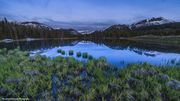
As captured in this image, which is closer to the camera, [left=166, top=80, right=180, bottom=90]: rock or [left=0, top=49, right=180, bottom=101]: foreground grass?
[left=0, top=49, right=180, bottom=101]: foreground grass

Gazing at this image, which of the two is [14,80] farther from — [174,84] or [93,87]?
[174,84]

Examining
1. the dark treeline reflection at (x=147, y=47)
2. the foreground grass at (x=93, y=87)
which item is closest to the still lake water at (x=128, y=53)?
the dark treeline reflection at (x=147, y=47)

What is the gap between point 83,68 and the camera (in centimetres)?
2069

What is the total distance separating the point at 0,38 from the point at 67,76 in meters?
110

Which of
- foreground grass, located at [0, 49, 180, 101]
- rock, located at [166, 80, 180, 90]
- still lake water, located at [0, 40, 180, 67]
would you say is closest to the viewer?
foreground grass, located at [0, 49, 180, 101]

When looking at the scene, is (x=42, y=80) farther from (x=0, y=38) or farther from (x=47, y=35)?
(x=47, y=35)

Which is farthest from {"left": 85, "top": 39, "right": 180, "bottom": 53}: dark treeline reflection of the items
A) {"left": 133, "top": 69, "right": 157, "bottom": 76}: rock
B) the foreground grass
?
the foreground grass

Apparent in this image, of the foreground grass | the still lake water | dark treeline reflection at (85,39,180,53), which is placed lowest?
dark treeline reflection at (85,39,180,53)

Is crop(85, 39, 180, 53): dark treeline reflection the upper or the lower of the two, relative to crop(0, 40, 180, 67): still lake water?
lower

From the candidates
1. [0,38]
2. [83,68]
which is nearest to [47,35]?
[0,38]

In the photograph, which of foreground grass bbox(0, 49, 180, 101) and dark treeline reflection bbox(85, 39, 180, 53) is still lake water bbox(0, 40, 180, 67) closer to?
dark treeline reflection bbox(85, 39, 180, 53)

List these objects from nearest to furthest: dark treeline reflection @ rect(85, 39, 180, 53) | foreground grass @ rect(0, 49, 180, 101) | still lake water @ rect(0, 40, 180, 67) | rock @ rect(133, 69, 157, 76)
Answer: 1. foreground grass @ rect(0, 49, 180, 101)
2. rock @ rect(133, 69, 157, 76)
3. still lake water @ rect(0, 40, 180, 67)
4. dark treeline reflection @ rect(85, 39, 180, 53)

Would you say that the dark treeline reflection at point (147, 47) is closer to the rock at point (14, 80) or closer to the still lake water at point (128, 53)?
the still lake water at point (128, 53)

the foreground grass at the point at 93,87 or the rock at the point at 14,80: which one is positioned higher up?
the rock at the point at 14,80
